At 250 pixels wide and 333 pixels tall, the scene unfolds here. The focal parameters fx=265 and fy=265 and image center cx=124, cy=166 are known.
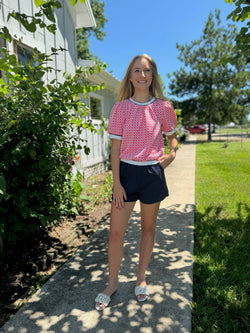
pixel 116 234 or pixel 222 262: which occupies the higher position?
pixel 116 234

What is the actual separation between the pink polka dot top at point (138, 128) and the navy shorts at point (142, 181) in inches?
3.1

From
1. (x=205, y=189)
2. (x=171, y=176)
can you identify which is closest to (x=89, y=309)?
(x=205, y=189)

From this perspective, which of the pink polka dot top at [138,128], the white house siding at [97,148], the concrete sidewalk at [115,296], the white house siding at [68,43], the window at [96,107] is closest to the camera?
the concrete sidewalk at [115,296]

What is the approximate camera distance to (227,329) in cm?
200

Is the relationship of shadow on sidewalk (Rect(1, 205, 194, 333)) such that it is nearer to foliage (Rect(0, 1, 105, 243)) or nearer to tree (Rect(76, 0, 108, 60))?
foliage (Rect(0, 1, 105, 243))

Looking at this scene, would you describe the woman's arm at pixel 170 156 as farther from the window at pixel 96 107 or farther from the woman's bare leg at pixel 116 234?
the window at pixel 96 107

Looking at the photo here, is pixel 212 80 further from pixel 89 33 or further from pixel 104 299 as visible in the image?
pixel 104 299

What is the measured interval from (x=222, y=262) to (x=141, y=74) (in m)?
2.20

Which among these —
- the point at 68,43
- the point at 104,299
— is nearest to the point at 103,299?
the point at 104,299

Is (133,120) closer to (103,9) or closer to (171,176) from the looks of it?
(171,176)

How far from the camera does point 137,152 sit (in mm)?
2152

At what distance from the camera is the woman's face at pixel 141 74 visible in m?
2.21

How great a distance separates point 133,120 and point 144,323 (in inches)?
62.7

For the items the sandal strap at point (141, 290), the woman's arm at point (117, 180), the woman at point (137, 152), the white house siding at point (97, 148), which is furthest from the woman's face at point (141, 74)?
the white house siding at point (97, 148)
